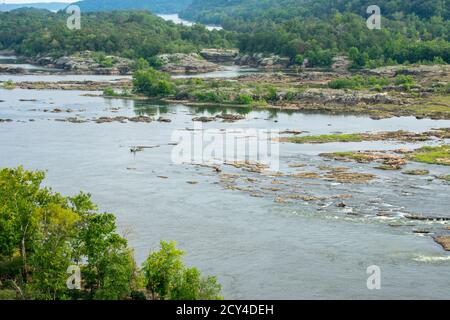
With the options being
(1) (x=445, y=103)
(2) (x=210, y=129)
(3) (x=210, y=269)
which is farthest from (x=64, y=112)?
(3) (x=210, y=269)

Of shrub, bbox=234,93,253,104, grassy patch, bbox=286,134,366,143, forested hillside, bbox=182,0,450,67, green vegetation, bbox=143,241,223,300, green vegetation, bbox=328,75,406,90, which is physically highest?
forested hillside, bbox=182,0,450,67

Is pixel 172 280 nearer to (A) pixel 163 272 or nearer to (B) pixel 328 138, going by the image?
(A) pixel 163 272

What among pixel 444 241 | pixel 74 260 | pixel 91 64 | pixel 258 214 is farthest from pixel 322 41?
pixel 74 260

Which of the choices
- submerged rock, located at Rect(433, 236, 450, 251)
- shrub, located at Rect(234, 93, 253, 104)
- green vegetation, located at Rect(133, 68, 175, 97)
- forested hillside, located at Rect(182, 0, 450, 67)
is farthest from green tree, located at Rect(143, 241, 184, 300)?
forested hillside, located at Rect(182, 0, 450, 67)

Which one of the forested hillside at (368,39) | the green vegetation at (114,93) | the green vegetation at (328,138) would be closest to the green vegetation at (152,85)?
the green vegetation at (114,93)

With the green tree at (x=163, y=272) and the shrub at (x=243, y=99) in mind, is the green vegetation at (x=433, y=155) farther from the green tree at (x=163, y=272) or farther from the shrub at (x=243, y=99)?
the shrub at (x=243, y=99)

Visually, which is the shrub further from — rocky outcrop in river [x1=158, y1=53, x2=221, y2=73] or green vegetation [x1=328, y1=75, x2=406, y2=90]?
rocky outcrop in river [x1=158, y1=53, x2=221, y2=73]
